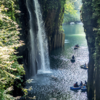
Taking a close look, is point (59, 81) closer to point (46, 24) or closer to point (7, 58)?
point (46, 24)

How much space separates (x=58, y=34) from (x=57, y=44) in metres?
2.97

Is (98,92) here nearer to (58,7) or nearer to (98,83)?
(98,83)

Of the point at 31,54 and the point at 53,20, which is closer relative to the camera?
the point at 31,54

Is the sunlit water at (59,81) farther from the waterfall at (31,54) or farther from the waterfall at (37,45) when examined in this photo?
the waterfall at (37,45)

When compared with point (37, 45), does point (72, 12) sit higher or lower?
higher

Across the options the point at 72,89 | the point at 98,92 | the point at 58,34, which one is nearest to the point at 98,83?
the point at 98,92

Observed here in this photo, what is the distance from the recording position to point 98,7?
12.8 m

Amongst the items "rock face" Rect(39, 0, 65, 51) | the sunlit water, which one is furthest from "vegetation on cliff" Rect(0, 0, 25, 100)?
"rock face" Rect(39, 0, 65, 51)

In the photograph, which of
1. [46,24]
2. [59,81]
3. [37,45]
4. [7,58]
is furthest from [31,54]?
[7,58]

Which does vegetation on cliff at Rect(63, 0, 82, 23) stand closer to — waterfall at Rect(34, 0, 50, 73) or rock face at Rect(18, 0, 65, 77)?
rock face at Rect(18, 0, 65, 77)

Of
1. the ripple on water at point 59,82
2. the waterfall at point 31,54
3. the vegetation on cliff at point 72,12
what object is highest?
the vegetation on cliff at point 72,12


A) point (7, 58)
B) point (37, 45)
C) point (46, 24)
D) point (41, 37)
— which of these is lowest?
point (37, 45)

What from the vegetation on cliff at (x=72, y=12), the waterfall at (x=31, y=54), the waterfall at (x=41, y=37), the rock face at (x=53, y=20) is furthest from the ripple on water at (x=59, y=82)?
the vegetation on cliff at (x=72, y=12)

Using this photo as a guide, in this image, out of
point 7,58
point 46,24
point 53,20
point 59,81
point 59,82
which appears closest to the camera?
point 7,58
